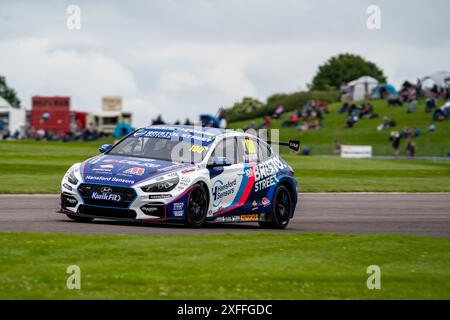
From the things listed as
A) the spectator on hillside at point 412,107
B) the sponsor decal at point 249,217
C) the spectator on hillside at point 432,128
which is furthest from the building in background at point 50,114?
the sponsor decal at point 249,217

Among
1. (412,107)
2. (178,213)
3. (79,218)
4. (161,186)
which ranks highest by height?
(412,107)

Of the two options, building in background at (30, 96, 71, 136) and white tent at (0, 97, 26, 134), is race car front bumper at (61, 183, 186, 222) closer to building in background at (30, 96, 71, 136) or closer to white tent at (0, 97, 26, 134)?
building in background at (30, 96, 71, 136)

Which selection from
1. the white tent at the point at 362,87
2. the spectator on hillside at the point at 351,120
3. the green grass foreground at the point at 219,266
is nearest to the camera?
the green grass foreground at the point at 219,266

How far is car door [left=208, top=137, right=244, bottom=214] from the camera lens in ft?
48.4

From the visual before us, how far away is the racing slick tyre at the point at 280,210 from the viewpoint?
1595 centimetres

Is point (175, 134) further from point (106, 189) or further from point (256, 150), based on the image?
point (106, 189)

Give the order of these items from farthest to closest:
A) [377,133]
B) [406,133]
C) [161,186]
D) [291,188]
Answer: [377,133], [406,133], [291,188], [161,186]

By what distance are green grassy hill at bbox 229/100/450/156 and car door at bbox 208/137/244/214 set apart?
160 ft

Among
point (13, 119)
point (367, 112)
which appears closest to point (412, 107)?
point (367, 112)

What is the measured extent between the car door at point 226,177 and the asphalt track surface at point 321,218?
0.37m

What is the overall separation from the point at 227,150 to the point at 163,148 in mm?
999

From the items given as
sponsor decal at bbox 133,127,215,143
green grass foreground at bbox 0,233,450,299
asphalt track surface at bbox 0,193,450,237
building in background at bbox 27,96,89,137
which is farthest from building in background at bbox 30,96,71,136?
green grass foreground at bbox 0,233,450,299

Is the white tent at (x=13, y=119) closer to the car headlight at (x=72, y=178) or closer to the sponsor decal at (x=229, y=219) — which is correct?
the sponsor decal at (x=229, y=219)

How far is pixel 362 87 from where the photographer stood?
3967 inches
